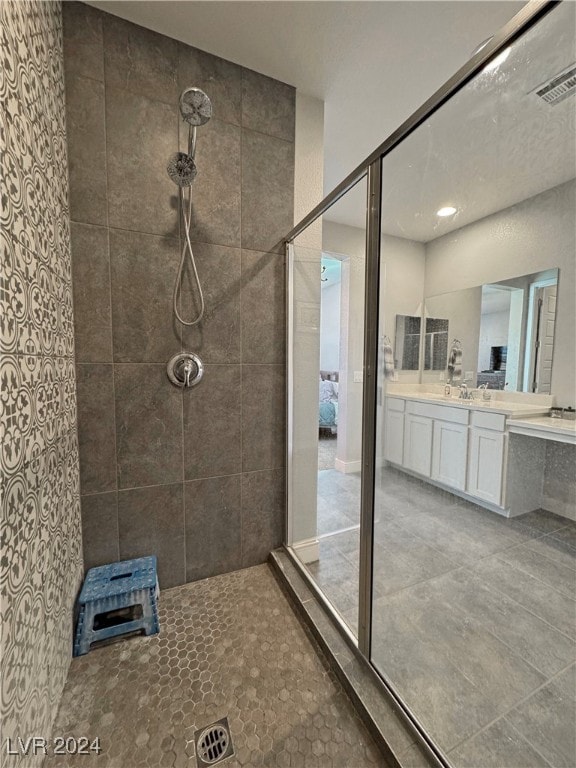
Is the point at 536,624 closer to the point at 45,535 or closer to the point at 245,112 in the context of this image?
the point at 45,535

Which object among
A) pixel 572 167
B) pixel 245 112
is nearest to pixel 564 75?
pixel 572 167

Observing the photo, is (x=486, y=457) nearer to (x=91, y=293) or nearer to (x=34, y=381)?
(x=34, y=381)

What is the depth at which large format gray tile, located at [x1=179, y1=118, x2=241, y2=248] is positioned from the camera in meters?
1.49

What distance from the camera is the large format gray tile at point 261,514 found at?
1724mm

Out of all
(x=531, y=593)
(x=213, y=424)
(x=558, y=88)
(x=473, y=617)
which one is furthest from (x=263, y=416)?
(x=558, y=88)

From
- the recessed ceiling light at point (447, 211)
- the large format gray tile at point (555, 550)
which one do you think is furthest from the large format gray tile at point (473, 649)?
the recessed ceiling light at point (447, 211)

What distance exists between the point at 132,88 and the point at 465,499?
255cm

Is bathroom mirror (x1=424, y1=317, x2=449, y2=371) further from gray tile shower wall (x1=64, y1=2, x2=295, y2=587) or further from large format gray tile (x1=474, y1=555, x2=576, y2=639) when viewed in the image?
large format gray tile (x1=474, y1=555, x2=576, y2=639)

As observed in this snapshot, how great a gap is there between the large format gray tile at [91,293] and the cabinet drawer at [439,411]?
4.97ft

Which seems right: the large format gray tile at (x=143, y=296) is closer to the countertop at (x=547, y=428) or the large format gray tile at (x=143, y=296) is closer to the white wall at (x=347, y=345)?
the white wall at (x=347, y=345)

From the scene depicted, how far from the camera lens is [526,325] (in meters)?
1.15

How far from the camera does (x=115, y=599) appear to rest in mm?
1275

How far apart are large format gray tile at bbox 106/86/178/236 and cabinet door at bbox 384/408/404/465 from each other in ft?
4.55

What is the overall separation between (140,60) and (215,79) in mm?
339
